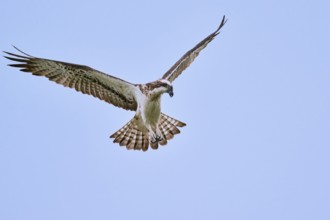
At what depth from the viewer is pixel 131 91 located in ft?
51.8

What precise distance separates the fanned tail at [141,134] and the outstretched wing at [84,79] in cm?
59

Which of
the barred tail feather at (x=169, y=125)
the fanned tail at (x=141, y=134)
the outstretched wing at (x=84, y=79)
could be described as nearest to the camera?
the outstretched wing at (x=84, y=79)

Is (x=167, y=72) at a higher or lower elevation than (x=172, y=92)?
higher

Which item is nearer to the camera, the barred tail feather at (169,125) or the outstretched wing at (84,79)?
the outstretched wing at (84,79)

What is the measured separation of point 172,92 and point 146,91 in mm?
Answer: 573

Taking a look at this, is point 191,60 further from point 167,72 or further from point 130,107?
point 130,107

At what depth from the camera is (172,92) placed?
15125 millimetres

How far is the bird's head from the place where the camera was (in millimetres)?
15117

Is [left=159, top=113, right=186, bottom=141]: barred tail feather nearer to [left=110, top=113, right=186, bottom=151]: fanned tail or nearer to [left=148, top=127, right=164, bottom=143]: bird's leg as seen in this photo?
[left=110, top=113, right=186, bottom=151]: fanned tail

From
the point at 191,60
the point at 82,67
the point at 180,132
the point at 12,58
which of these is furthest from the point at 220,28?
the point at 12,58

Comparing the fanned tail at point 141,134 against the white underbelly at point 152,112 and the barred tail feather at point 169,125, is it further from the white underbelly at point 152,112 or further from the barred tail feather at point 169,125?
the white underbelly at point 152,112

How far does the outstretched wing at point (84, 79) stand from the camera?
15.1 metres

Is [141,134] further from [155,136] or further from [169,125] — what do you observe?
[169,125]

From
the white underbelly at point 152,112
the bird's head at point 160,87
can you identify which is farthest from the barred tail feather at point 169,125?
the bird's head at point 160,87
